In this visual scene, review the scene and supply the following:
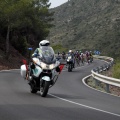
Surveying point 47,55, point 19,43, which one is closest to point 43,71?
point 47,55

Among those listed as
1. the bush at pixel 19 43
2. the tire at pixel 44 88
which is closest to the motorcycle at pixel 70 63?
Answer: the bush at pixel 19 43

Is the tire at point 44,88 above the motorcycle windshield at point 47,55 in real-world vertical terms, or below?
below

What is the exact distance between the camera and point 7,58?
37875 millimetres

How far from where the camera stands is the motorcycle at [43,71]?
Answer: 498 inches

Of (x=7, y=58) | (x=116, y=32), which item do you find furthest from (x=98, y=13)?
(x=7, y=58)

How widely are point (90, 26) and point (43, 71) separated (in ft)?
278

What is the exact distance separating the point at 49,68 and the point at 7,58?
2568cm

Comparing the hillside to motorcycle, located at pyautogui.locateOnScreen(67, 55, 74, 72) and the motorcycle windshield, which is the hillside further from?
the motorcycle windshield

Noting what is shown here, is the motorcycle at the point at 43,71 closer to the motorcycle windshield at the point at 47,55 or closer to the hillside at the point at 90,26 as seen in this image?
the motorcycle windshield at the point at 47,55

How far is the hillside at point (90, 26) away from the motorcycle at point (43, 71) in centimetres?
5598

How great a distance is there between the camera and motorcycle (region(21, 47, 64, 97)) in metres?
12.6

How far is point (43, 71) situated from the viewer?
1267 cm

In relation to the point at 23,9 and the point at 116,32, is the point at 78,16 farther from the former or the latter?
the point at 23,9

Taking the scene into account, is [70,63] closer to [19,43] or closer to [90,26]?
[19,43]
